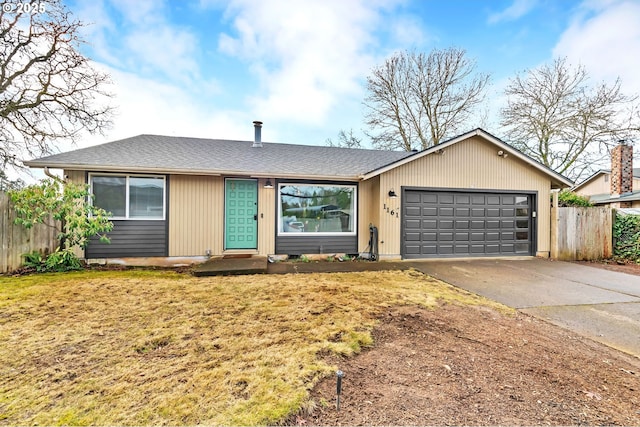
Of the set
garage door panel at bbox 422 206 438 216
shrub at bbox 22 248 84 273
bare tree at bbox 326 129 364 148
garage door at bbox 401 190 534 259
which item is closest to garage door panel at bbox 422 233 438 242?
garage door at bbox 401 190 534 259

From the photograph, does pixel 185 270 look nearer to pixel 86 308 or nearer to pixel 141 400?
pixel 86 308

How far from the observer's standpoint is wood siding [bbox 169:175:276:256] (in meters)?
7.05

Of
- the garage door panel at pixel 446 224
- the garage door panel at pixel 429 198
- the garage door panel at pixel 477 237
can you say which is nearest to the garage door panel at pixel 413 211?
the garage door panel at pixel 429 198

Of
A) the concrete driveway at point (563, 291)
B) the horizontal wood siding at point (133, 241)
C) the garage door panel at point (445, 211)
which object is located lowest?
the concrete driveway at point (563, 291)

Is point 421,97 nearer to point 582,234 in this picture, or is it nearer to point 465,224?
point 465,224

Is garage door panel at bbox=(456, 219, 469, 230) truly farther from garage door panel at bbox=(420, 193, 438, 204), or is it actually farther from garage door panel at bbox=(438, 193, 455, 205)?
garage door panel at bbox=(420, 193, 438, 204)

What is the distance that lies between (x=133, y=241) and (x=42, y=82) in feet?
21.5

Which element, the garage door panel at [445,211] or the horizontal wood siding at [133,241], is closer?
the horizontal wood siding at [133,241]

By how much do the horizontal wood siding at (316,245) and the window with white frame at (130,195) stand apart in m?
3.19

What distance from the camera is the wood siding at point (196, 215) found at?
7051mm

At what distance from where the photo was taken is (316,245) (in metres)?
7.85

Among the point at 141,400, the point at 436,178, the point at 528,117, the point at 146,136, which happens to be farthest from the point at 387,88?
the point at 141,400
